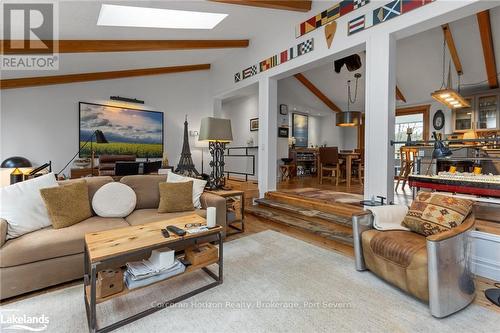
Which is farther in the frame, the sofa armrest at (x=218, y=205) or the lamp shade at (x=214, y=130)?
the lamp shade at (x=214, y=130)

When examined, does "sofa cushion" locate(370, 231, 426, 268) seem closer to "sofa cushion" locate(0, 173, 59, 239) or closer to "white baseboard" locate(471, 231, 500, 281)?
"white baseboard" locate(471, 231, 500, 281)

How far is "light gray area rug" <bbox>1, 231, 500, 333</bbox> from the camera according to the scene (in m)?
1.56

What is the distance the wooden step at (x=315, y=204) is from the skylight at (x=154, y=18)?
3.21 meters

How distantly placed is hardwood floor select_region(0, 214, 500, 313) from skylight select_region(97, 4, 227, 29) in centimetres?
313

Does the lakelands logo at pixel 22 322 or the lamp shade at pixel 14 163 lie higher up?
the lamp shade at pixel 14 163

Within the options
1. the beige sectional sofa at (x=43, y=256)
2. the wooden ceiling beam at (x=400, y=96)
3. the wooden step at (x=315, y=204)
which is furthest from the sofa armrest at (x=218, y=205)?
the wooden ceiling beam at (x=400, y=96)

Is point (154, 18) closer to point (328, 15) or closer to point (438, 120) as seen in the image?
point (328, 15)

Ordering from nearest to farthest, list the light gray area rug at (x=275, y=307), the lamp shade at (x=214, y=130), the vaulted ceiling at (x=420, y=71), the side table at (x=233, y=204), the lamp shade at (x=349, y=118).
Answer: the light gray area rug at (x=275, y=307), the side table at (x=233, y=204), the lamp shade at (x=214, y=130), the vaulted ceiling at (x=420, y=71), the lamp shade at (x=349, y=118)

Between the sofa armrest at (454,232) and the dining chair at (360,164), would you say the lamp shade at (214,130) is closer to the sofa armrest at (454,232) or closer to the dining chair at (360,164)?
the sofa armrest at (454,232)

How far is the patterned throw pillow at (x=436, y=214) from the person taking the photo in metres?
1.92

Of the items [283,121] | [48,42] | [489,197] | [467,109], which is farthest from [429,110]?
[48,42]

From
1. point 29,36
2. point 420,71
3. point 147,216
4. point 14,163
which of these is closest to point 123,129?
point 14,163

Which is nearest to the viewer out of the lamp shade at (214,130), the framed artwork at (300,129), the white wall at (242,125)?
the lamp shade at (214,130)

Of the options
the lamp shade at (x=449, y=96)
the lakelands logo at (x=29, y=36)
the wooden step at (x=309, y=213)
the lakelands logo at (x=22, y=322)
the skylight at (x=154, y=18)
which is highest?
the skylight at (x=154, y=18)
